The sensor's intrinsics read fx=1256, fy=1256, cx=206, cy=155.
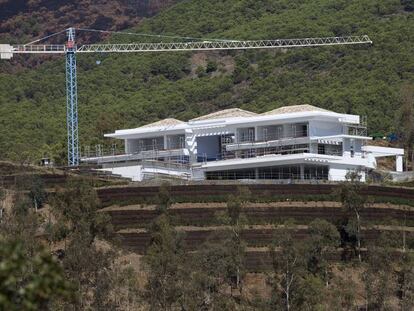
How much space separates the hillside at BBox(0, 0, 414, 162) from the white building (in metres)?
16.7

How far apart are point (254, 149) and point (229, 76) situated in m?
54.1

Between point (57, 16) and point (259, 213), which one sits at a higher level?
point (57, 16)

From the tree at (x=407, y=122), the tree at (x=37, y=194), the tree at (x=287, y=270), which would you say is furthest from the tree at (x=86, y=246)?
the tree at (x=407, y=122)

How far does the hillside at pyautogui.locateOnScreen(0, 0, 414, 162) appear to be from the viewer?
114m

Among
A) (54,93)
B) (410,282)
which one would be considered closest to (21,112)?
(54,93)

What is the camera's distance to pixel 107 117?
108 m

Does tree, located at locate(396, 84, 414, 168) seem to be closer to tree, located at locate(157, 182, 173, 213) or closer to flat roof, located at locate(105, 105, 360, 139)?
flat roof, located at locate(105, 105, 360, 139)

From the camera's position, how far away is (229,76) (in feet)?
438

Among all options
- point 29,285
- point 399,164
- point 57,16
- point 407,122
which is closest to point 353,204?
point 399,164

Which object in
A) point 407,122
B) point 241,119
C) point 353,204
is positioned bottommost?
point 353,204

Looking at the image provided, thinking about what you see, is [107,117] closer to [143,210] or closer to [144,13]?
[143,210]

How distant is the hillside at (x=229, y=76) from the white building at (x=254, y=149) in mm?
16726

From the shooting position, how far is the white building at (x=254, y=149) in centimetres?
7806

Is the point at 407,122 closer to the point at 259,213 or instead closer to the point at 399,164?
the point at 399,164
